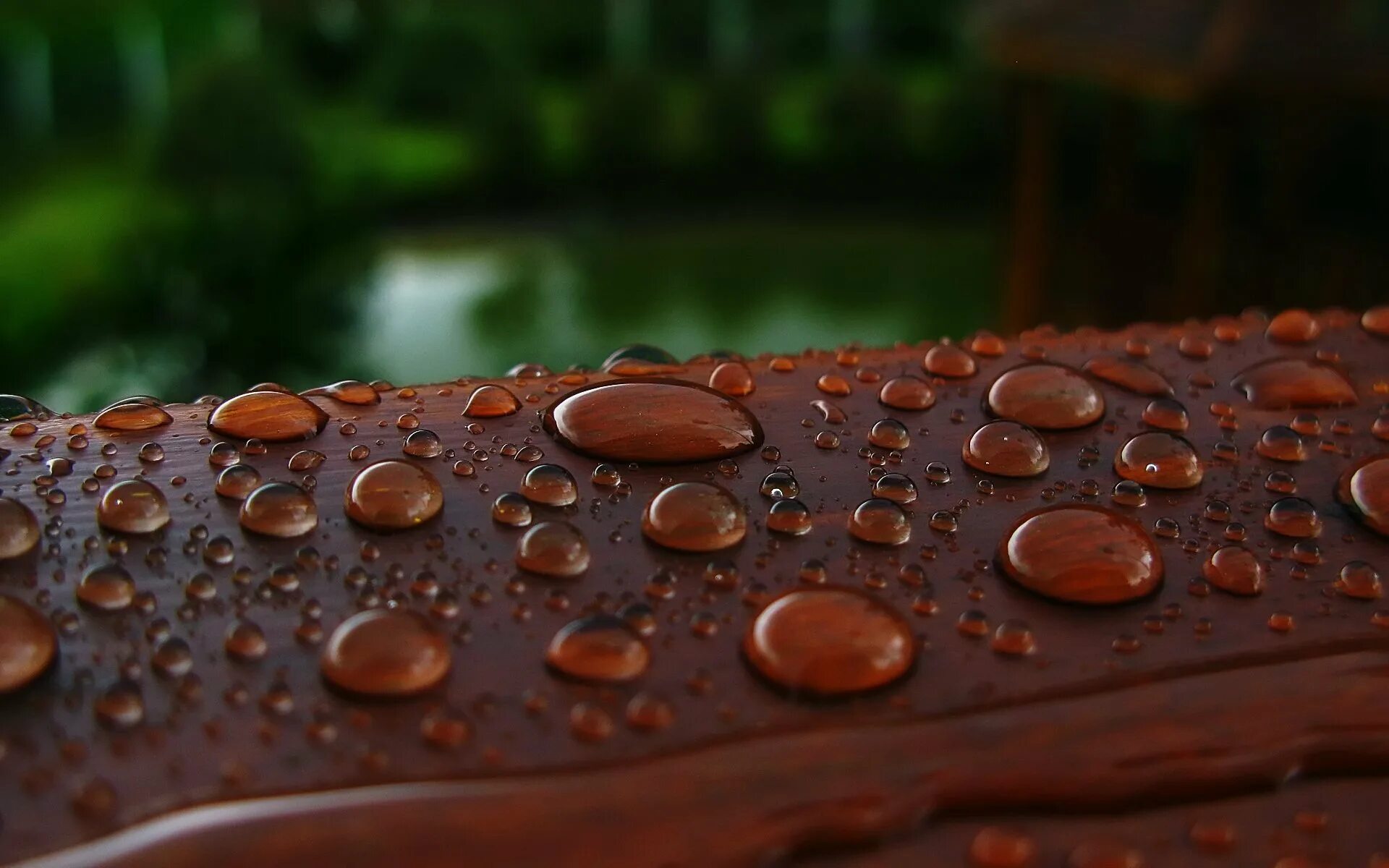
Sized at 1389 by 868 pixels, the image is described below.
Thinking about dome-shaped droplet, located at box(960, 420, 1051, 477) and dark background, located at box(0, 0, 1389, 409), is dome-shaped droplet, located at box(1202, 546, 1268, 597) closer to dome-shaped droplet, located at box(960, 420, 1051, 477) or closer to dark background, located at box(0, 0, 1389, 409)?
dome-shaped droplet, located at box(960, 420, 1051, 477)

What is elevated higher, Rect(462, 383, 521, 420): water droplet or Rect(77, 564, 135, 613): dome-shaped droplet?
Rect(462, 383, 521, 420): water droplet

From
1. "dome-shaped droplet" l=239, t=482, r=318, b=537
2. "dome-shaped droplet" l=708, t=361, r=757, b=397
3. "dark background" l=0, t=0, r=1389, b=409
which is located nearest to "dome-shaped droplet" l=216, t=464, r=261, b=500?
"dome-shaped droplet" l=239, t=482, r=318, b=537

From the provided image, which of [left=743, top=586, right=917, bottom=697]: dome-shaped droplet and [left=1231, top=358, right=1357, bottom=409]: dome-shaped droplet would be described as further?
[left=1231, top=358, right=1357, bottom=409]: dome-shaped droplet

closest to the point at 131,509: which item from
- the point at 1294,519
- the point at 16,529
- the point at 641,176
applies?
the point at 16,529

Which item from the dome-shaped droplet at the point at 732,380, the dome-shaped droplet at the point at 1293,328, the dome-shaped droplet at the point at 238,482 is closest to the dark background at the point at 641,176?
the dome-shaped droplet at the point at 1293,328

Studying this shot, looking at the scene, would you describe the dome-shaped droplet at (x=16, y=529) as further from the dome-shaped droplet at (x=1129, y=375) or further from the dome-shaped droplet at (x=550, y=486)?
the dome-shaped droplet at (x=1129, y=375)

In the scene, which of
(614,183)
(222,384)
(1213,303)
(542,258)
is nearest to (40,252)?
(222,384)
